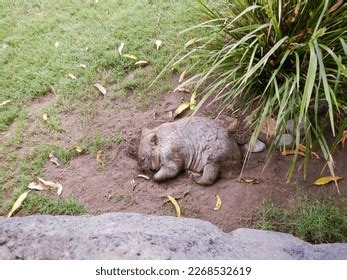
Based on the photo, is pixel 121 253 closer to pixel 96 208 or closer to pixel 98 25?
pixel 96 208

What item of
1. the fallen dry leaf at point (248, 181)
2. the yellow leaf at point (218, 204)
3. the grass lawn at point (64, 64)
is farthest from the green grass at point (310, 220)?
the grass lawn at point (64, 64)

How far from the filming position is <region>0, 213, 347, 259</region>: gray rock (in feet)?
5.88

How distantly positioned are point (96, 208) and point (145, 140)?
2.16 feet

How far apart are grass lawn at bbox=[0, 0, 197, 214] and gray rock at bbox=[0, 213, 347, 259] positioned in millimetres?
768

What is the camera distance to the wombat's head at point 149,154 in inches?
118

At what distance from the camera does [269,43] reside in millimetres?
2588

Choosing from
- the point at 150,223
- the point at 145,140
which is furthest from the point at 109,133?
the point at 150,223

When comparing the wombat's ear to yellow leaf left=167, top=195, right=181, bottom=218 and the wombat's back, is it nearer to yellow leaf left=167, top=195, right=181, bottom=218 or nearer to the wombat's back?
the wombat's back

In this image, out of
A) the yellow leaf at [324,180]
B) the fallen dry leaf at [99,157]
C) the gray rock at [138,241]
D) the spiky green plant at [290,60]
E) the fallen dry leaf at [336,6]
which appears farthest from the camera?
the fallen dry leaf at [99,157]

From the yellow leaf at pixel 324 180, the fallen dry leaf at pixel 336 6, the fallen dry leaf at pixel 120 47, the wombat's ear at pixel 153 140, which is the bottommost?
the yellow leaf at pixel 324 180

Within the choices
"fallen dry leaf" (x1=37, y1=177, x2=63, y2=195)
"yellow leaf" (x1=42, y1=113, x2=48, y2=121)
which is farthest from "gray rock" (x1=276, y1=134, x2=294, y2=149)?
"yellow leaf" (x1=42, y1=113, x2=48, y2=121)

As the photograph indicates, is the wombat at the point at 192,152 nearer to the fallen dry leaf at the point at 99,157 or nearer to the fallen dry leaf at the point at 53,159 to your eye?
the fallen dry leaf at the point at 99,157

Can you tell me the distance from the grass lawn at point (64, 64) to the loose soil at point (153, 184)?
0.11m

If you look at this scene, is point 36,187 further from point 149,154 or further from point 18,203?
point 149,154
